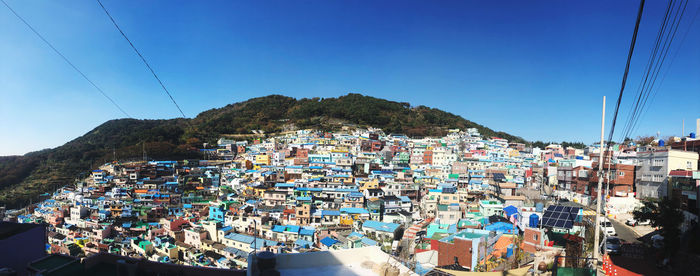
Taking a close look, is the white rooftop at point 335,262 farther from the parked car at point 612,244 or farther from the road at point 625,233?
the road at point 625,233

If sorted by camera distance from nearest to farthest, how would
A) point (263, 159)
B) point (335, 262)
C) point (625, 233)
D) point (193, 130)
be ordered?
1. point (335, 262)
2. point (625, 233)
3. point (263, 159)
4. point (193, 130)

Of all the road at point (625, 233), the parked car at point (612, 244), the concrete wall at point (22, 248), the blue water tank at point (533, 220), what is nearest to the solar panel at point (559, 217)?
the blue water tank at point (533, 220)

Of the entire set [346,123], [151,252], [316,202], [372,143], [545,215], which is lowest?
[151,252]

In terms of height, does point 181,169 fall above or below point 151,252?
above

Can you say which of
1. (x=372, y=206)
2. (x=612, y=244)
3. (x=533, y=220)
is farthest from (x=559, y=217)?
(x=372, y=206)

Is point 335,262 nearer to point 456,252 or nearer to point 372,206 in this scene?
point 456,252

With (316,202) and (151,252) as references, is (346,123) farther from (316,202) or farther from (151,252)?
(151,252)

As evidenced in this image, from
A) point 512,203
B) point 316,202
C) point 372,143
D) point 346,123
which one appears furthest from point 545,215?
point 346,123
